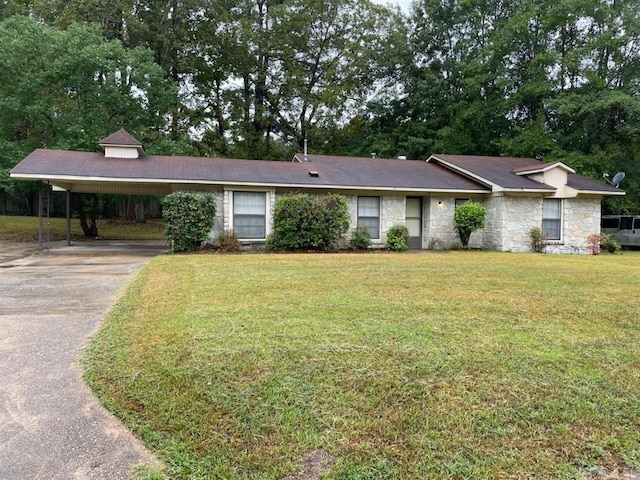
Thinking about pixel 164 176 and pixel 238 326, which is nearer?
pixel 238 326

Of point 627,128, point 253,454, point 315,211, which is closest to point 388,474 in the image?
point 253,454

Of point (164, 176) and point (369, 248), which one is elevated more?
point (164, 176)

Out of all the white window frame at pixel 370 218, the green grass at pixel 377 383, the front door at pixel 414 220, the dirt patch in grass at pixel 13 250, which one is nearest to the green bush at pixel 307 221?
the white window frame at pixel 370 218

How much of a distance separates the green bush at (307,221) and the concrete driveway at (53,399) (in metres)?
6.65

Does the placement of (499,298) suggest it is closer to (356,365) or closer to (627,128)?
(356,365)

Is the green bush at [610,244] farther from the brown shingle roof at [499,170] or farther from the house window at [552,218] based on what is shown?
the brown shingle roof at [499,170]

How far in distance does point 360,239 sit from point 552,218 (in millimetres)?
7301

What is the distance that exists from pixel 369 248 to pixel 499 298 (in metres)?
8.19

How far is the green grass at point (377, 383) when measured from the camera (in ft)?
7.55

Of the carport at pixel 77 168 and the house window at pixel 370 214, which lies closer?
the carport at pixel 77 168

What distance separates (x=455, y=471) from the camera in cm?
218

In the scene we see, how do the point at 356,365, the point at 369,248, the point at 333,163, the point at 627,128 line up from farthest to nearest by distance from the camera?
the point at 627,128 < the point at 333,163 < the point at 369,248 < the point at 356,365

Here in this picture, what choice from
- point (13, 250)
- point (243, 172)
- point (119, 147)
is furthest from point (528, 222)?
point (13, 250)

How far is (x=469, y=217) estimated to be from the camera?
45.2 ft
